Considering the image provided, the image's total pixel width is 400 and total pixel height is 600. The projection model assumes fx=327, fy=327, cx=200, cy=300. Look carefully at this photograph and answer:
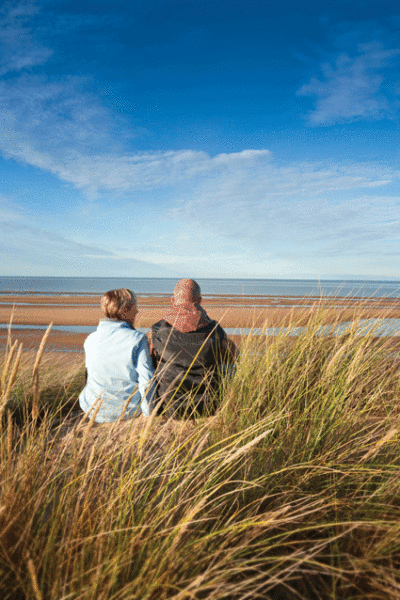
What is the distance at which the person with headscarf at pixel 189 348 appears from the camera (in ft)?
10.9

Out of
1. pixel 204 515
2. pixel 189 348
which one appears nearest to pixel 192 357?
pixel 189 348

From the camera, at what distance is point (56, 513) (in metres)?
1.25

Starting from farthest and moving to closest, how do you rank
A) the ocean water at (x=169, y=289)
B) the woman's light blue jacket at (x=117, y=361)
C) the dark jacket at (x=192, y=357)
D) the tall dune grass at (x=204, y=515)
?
the ocean water at (x=169, y=289)
the dark jacket at (x=192, y=357)
the woman's light blue jacket at (x=117, y=361)
the tall dune grass at (x=204, y=515)

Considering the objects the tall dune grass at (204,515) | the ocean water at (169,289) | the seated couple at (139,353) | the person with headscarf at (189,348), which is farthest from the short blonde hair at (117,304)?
the ocean water at (169,289)

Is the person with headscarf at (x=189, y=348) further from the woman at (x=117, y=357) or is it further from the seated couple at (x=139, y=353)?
the woman at (x=117, y=357)

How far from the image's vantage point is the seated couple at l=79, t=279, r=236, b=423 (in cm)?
314

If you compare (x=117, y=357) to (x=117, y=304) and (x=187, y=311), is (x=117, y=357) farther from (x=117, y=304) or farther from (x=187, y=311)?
(x=187, y=311)

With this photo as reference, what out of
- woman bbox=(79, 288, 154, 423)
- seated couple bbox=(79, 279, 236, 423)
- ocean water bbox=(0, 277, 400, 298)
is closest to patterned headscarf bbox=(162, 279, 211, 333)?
seated couple bbox=(79, 279, 236, 423)

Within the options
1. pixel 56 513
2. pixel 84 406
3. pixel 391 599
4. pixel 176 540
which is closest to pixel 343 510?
pixel 391 599

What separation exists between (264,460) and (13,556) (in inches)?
49.9

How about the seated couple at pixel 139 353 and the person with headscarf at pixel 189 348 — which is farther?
the person with headscarf at pixel 189 348

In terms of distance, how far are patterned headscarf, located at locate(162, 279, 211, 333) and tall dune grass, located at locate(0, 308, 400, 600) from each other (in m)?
1.03

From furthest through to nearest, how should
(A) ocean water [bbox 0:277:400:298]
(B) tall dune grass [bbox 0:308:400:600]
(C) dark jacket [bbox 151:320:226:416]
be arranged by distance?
(A) ocean water [bbox 0:277:400:298]
(C) dark jacket [bbox 151:320:226:416]
(B) tall dune grass [bbox 0:308:400:600]

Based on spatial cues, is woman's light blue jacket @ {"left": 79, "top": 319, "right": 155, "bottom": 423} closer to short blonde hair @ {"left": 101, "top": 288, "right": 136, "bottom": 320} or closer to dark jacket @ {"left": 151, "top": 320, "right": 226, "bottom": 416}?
short blonde hair @ {"left": 101, "top": 288, "right": 136, "bottom": 320}
